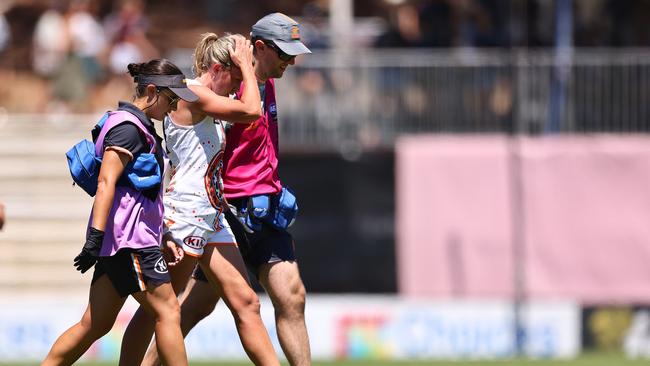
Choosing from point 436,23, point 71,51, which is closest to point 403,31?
point 436,23

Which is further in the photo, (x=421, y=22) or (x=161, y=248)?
(x=421, y=22)

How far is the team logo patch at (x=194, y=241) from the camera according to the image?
7.91 metres

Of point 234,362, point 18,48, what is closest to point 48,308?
point 234,362

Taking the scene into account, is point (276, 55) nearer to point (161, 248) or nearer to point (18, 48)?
point (161, 248)

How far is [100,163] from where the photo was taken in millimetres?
7574

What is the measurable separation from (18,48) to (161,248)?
15501 millimetres

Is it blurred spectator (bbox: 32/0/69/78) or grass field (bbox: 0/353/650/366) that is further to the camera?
blurred spectator (bbox: 32/0/69/78)

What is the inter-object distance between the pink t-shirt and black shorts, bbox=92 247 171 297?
3.10 ft

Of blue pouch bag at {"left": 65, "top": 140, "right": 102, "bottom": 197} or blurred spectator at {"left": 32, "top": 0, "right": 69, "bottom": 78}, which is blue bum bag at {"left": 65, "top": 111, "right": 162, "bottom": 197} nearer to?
blue pouch bag at {"left": 65, "top": 140, "right": 102, "bottom": 197}

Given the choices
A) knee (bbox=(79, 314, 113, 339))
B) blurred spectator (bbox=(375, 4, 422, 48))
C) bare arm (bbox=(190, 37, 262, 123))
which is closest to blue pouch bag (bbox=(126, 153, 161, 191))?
bare arm (bbox=(190, 37, 262, 123))

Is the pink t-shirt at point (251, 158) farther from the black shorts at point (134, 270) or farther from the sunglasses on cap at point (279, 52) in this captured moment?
the black shorts at point (134, 270)

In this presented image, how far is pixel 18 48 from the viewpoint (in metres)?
22.7

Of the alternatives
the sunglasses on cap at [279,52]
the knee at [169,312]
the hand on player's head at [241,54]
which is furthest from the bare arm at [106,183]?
the sunglasses on cap at [279,52]

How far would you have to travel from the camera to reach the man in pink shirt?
27.2 feet
